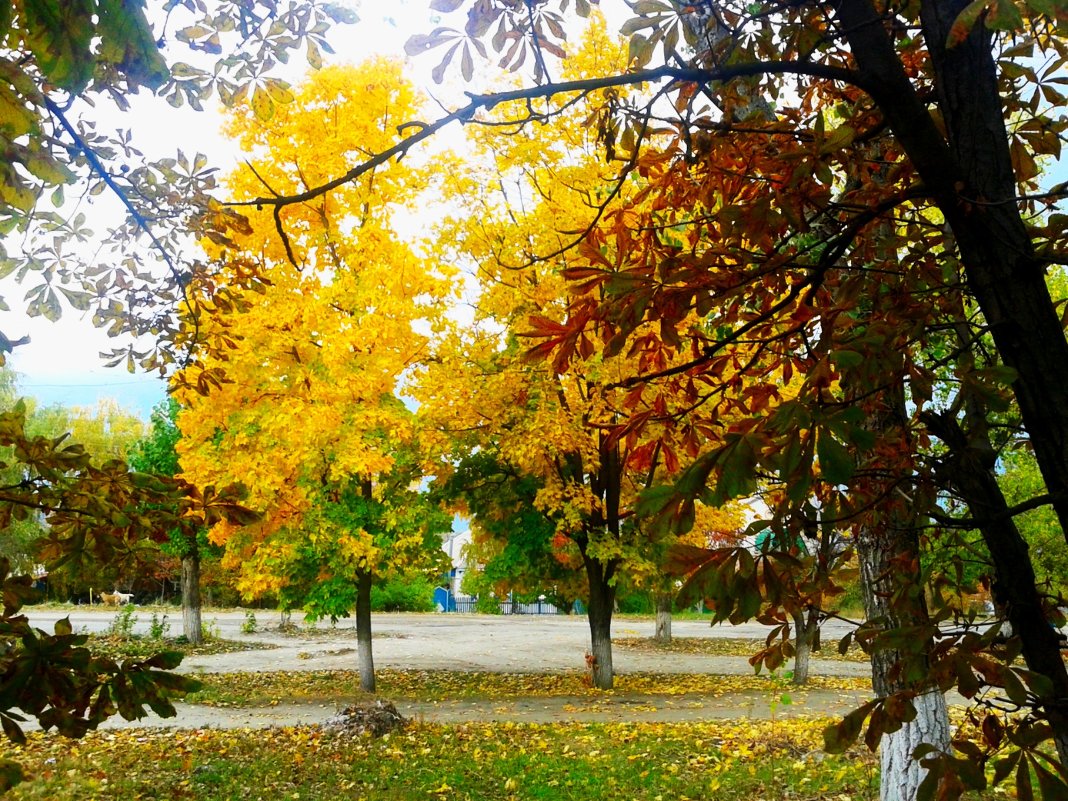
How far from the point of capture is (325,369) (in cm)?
1142

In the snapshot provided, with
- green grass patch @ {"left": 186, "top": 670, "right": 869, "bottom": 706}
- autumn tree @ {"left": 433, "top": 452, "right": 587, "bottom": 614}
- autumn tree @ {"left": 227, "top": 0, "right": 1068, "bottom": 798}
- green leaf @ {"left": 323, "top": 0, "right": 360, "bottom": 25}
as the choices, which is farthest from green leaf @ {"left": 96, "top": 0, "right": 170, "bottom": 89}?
green grass patch @ {"left": 186, "top": 670, "right": 869, "bottom": 706}

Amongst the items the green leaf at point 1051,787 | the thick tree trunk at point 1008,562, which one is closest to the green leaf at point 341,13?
the thick tree trunk at point 1008,562

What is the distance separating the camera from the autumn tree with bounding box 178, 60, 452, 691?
1056cm

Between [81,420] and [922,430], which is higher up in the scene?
[81,420]

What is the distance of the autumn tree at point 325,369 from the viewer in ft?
34.7

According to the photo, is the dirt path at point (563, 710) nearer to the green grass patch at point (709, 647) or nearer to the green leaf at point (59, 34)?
the green grass patch at point (709, 647)

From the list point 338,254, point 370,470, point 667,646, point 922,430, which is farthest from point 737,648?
point 922,430

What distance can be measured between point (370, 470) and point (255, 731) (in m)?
3.58

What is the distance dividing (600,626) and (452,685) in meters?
2.90

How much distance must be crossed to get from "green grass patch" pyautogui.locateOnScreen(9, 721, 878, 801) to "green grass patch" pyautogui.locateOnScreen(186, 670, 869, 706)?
11.4ft

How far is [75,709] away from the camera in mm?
1724

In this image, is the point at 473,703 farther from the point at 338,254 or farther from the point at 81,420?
the point at 81,420

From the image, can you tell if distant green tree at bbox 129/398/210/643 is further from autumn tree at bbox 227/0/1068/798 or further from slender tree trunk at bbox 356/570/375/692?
autumn tree at bbox 227/0/1068/798

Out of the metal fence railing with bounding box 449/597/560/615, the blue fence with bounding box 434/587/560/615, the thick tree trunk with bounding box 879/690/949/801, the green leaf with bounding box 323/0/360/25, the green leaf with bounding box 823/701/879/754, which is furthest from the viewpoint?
the blue fence with bounding box 434/587/560/615
